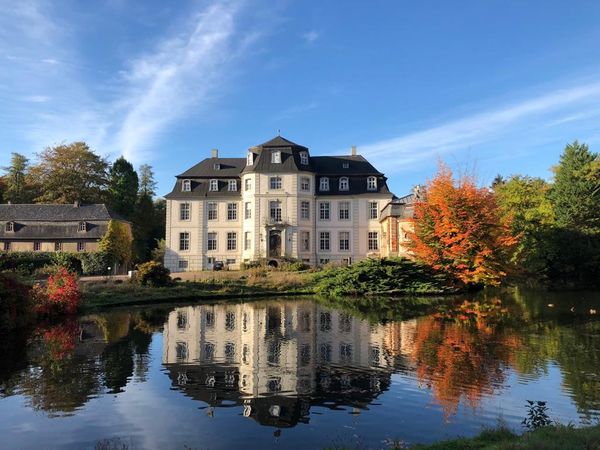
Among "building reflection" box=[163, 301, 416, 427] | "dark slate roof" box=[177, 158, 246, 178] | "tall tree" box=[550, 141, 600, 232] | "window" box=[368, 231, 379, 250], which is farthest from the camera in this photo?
"dark slate roof" box=[177, 158, 246, 178]

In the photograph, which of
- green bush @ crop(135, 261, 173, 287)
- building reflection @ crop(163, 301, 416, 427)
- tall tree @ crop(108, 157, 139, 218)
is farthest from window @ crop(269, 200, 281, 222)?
building reflection @ crop(163, 301, 416, 427)

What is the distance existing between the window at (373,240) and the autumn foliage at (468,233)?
45.3 ft

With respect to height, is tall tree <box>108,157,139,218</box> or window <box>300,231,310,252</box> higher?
tall tree <box>108,157,139,218</box>

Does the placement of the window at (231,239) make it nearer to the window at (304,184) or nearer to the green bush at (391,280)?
the window at (304,184)

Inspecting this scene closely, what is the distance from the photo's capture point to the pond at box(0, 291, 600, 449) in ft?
24.6

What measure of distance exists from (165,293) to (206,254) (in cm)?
1743

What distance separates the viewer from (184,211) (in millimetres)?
45594

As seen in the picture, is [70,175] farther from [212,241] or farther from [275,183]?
[275,183]

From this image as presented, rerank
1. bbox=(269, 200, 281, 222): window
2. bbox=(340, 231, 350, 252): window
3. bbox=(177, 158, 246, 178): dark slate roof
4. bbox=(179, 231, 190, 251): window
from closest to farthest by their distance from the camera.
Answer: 1. bbox=(269, 200, 281, 222): window
2. bbox=(340, 231, 350, 252): window
3. bbox=(179, 231, 190, 251): window
4. bbox=(177, 158, 246, 178): dark slate roof

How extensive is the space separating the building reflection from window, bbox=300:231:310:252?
23.6 metres

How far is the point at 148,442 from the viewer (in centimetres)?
712

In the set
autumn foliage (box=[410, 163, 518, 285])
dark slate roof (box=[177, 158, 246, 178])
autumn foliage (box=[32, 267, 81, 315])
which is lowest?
autumn foliage (box=[32, 267, 81, 315])

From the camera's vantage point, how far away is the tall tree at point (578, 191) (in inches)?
1522

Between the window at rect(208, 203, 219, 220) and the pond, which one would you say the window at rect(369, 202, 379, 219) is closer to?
the window at rect(208, 203, 219, 220)
